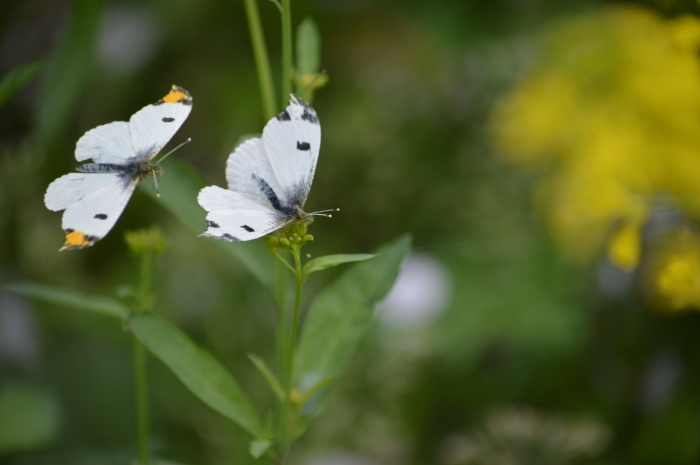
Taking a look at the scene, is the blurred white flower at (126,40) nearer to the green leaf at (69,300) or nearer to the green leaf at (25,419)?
the green leaf at (25,419)

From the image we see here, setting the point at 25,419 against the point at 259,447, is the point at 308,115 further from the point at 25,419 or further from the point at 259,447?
the point at 25,419

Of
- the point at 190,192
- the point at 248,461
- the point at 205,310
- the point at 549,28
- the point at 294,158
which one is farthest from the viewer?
the point at 549,28

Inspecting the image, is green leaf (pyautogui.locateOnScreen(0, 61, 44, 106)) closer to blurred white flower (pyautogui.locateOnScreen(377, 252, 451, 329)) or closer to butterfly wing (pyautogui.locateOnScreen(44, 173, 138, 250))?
butterfly wing (pyautogui.locateOnScreen(44, 173, 138, 250))

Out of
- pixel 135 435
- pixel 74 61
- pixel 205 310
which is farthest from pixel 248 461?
pixel 74 61

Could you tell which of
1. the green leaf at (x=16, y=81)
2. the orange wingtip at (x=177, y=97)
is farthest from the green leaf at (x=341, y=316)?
the green leaf at (x=16, y=81)

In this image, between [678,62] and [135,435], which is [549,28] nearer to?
[678,62]
